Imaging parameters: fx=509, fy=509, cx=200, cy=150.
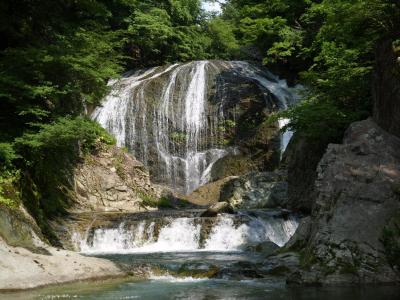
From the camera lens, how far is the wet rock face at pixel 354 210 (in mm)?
7886

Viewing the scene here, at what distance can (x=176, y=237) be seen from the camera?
45.3 feet

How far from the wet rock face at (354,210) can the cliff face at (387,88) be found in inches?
26.2

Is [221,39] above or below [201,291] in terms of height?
above

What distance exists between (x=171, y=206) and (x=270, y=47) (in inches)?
530

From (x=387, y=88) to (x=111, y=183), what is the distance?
10889 mm

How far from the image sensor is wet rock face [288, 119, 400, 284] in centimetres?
789

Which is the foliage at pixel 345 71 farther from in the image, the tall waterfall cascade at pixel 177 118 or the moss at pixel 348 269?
the tall waterfall cascade at pixel 177 118

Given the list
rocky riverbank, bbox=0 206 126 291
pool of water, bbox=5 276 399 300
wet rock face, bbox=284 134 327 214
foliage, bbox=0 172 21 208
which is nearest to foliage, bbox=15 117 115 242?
foliage, bbox=0 172 21 208

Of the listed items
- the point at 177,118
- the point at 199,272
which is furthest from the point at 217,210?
the point at 177,118

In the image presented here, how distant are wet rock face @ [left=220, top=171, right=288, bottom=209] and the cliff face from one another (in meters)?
7.59

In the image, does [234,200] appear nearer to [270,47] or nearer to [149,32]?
[270,47]

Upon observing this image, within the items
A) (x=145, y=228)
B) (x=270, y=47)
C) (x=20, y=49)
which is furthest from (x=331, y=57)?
(x=270, y=47)

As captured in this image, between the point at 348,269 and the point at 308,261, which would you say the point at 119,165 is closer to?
the point at 308,261

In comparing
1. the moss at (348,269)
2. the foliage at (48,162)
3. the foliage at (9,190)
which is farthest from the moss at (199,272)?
the foliage at (9,190)
